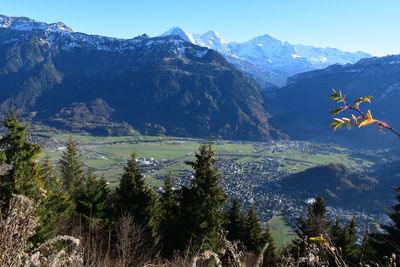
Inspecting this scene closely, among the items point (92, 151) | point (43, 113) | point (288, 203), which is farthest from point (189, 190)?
point (43, 113)

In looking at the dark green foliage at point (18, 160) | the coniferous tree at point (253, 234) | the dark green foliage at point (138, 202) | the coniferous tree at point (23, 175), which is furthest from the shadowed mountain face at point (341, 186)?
the dark green foliage at point (18, 160)

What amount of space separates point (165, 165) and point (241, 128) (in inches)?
3977

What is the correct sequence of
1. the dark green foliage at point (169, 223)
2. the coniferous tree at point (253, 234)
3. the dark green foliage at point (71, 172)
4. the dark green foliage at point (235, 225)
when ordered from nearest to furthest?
the dark green foliage at point (169, 223) < the coniferous tree at point (253, 234) < the dark green foliage at point (235, 225) < the dark green foliage at point (71, 172)

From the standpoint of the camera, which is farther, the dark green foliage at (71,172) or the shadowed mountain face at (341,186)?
the shadowed mountain face at (341,186)

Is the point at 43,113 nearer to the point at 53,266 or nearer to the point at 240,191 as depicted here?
the point at 240,191

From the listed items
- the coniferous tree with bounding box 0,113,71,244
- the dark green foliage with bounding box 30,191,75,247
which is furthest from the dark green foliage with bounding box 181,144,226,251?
the coniferous tree with bounding box 0,113,71,244

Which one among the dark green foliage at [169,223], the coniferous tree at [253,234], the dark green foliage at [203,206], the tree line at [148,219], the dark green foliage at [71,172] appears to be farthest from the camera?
the dark green foliage at [71,172]

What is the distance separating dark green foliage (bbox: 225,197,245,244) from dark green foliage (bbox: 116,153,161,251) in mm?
5743

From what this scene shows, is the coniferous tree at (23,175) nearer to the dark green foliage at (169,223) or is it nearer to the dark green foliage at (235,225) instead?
the dark green foliage at (169,223)

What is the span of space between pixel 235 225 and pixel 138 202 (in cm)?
766

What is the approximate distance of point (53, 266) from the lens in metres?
2.20

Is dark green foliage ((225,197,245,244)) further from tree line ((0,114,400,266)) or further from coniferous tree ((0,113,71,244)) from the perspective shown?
coniferous tree ((0,113,71,244))

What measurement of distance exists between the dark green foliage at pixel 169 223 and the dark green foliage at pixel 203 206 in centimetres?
93

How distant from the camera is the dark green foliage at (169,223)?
15.4 meters
